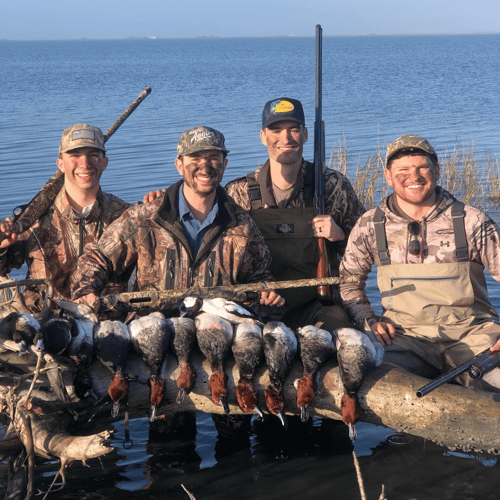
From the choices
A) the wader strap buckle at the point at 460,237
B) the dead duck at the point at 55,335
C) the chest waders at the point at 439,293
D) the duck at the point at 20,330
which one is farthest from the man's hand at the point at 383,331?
the duck at the point at 20,330

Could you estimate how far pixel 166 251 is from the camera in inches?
251

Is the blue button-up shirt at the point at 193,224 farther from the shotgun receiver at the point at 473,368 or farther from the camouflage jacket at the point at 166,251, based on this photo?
the shotgun receiver at the point at 473,368

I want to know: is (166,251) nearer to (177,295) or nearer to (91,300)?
(177,295)

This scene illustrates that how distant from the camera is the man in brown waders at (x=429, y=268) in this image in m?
5.84

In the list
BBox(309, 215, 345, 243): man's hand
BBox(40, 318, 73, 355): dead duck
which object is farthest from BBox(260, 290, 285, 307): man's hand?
BBox(40, 318, 73, 355): dead duck

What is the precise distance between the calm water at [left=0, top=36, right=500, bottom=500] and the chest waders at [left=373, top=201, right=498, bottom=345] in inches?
41.5

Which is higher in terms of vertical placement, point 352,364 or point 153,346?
point 153,346

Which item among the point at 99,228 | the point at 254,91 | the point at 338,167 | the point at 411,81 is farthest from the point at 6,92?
the point at 99,228

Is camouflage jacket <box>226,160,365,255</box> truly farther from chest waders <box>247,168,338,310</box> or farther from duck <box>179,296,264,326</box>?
duck <box>179,296,264,326</box>

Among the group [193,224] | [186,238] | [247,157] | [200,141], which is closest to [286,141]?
[200,141]

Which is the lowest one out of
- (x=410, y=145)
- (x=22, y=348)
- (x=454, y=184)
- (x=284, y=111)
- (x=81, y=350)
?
(x=81, y=350)

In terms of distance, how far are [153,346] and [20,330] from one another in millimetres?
881

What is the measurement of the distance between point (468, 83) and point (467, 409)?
4279cm

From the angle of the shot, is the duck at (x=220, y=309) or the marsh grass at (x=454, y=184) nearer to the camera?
the duck at (x=220, y=309)
